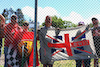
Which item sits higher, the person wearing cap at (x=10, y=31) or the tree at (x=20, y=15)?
the tree at (x=20, y=15)

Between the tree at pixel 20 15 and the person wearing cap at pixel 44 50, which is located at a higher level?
the tree at pixel 20 15

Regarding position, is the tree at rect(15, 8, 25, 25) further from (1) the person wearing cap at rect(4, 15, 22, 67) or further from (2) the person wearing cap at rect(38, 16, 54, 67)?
(2) the person wearing cap at rect(38, 16, 54, 67)

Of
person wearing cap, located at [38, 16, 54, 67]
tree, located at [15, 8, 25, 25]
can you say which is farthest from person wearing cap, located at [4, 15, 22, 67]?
person wearing cap, located at [38, 16, 54, 67]

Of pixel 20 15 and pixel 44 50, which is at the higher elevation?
pixel 20 15

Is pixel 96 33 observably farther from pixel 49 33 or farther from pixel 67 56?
pixel 49 33

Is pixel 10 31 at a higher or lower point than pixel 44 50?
higher

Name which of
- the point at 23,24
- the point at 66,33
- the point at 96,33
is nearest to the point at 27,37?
the point at 23,24

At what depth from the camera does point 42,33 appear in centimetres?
261

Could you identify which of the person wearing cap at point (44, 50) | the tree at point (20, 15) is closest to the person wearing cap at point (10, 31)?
the tree at point (20, 15)

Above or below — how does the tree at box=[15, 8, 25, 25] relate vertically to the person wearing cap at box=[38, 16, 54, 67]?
above

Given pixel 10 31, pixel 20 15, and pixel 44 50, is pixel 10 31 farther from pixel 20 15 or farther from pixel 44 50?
pixel 44 50

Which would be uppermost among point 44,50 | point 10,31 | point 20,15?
point 20,15

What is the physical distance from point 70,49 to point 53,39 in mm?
470

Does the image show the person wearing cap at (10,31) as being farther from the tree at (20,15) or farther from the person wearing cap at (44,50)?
the person wearing cap at (44,50)
